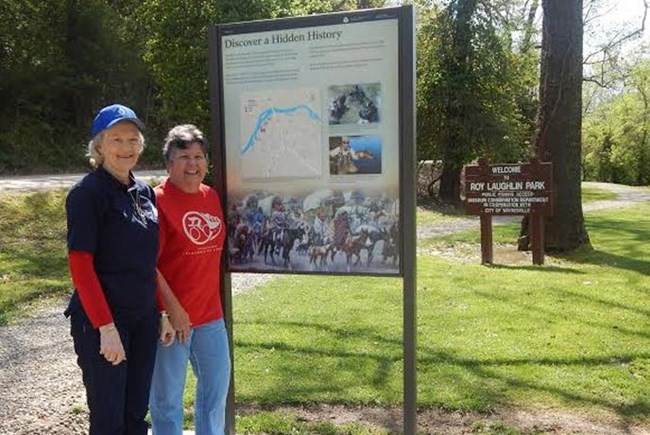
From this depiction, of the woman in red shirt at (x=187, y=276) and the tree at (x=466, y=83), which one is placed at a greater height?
the tree at (x=466, y=83)

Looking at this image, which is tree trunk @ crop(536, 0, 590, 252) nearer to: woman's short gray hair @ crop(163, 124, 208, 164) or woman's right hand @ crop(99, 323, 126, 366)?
woman's short gray hair @ crop(163, 124, 208, 164)

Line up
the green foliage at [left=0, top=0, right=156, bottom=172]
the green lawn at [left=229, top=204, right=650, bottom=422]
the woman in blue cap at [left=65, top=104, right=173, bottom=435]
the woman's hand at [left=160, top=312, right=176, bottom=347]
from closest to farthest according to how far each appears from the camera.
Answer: the woman in blue cap at [left=65, top=104, right=173, bottom=435] < the woman's hand at [left=160, top=312, right=176, bottom=347] < the green lawn at [left=229, top=204, right=650, bottom=422] < the green foliage at [left=0, top=0, right=156, bottom=172]

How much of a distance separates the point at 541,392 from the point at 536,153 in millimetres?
7146

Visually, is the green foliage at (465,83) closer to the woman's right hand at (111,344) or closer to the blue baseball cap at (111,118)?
the blue baseball cap at (111,118)

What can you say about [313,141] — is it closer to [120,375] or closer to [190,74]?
[120,375]

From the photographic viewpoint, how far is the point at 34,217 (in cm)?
1216

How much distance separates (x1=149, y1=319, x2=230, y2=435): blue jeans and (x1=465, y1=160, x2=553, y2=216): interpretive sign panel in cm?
781

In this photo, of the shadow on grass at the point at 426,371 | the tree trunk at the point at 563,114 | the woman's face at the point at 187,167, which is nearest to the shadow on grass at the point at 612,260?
the tree trunk at the point at 563,114

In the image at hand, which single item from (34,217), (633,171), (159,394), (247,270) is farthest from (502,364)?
(633,171)

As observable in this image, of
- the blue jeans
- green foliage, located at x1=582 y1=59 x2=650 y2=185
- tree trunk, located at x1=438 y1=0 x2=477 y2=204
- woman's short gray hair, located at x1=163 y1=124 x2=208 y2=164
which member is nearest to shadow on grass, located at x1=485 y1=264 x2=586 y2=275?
the blue jeans

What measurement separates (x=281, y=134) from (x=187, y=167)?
0.65m

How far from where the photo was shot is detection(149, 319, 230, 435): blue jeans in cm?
305

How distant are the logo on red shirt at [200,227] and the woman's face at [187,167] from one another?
13 cm

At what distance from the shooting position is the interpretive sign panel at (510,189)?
10.0 metres
